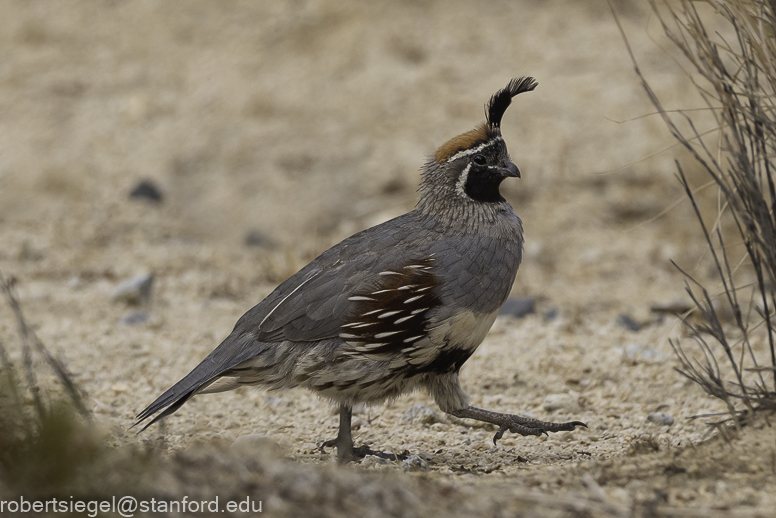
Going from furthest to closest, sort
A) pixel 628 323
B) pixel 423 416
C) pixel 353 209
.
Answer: pixel 353 209
pixel 628 323
pixel 423 416

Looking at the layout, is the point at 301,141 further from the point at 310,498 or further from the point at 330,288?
the point at 310,498

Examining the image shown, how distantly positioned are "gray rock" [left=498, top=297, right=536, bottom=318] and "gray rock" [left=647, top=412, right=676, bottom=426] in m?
2.50

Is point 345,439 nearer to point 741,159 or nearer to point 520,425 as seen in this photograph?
point 520,425

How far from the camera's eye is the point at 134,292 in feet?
24.6

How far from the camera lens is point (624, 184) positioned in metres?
10.2

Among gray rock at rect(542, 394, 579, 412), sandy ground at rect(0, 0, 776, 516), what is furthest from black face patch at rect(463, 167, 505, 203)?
gray rock at rect(542, 394, 579, 412)

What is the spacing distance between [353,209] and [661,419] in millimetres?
5822

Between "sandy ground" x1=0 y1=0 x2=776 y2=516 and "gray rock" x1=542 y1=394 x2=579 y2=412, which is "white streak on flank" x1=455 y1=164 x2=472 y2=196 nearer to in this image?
"sandy ground" x1=0 y1=0 x2=776 y2=516

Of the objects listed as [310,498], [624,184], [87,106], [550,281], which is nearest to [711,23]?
[624,184]

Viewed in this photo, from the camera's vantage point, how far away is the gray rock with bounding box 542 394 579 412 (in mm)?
5367

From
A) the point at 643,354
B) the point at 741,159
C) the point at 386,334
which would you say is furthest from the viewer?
the point at 643,354

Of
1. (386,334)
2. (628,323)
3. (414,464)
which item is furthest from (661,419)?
(628,323)

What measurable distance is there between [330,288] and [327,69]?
821 centimetres

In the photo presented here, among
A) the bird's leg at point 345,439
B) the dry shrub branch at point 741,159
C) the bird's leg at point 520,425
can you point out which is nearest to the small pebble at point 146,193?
the bird's leg at point 345,439
